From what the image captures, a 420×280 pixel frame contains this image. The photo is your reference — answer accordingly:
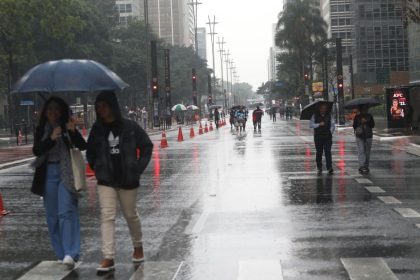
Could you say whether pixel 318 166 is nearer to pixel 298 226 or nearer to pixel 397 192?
pixel 397 192

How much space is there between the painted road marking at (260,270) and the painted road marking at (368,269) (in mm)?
672

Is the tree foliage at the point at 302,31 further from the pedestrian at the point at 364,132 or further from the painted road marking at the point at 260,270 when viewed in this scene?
the painted road marking at the point at 260,270

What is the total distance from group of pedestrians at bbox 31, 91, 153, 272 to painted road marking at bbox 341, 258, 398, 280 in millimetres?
2157

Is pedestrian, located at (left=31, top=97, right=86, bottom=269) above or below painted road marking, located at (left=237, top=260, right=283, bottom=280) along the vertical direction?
above

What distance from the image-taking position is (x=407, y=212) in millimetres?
9906

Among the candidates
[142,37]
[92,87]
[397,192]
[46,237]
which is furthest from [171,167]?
[142,37]

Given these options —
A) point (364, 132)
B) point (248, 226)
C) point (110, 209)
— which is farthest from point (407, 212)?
point (364, 132)

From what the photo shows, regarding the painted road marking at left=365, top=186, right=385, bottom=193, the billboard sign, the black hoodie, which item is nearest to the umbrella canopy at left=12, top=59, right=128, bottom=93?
the black hoodie

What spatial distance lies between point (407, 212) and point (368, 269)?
3683 millimetres

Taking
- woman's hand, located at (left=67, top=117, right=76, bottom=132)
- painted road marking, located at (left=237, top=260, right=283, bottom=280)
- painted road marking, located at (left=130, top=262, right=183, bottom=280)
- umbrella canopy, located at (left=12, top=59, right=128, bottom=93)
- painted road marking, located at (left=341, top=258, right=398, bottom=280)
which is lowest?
painted road marking, located at (left=341, top=258, right=398, bottom=280)

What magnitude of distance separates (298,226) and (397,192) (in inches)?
155

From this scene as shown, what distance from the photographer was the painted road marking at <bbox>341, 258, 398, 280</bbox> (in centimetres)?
620

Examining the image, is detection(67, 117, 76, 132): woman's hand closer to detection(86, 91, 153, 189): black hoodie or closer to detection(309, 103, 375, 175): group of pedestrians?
detection(86, 91, 153, 189): black hoodie

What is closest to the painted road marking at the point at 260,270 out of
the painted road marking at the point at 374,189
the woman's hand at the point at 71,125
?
Result: the woman's hand at the point at 71,125
